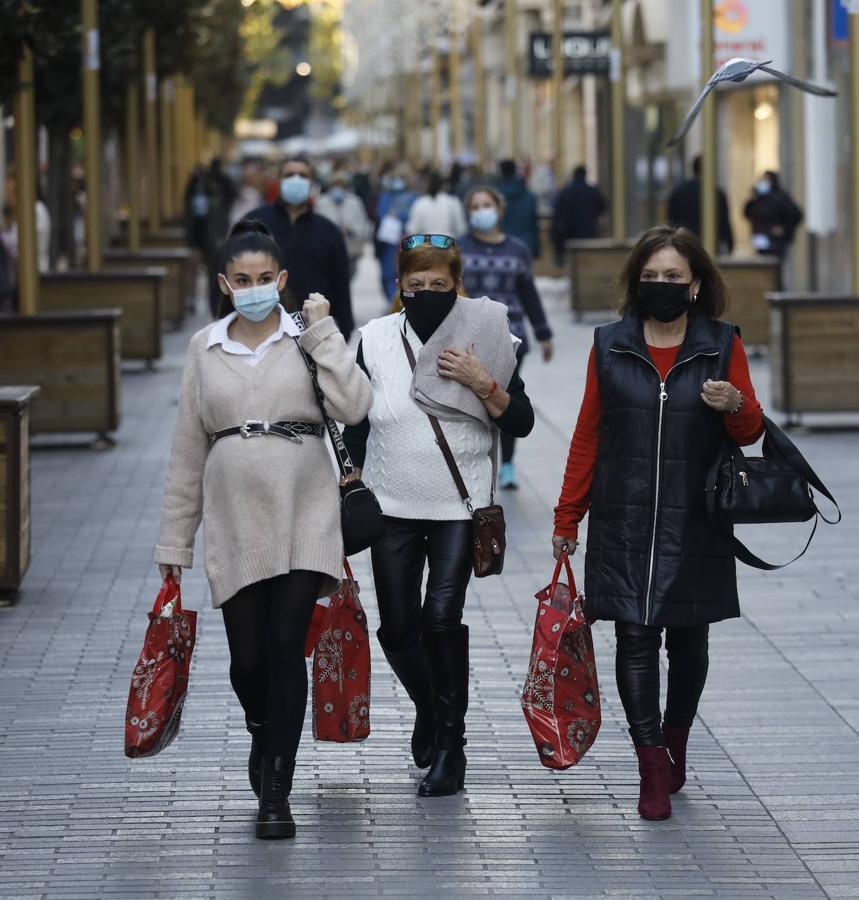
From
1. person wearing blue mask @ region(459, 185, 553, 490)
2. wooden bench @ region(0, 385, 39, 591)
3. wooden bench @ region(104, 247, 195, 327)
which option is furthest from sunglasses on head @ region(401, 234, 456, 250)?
wooden bench @ region(104, 247, 195, 327)

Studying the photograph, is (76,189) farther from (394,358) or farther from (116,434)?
(394,358)

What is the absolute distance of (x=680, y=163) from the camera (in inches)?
1399

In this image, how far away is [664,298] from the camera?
19.7ft

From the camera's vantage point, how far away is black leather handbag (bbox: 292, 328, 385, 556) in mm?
5950

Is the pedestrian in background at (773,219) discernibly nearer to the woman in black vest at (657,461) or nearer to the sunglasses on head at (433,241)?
the sunglasses on head at (433,241)

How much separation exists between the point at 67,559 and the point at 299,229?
7.54 feet

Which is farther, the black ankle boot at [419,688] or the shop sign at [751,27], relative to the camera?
the shop sign at [751,27]

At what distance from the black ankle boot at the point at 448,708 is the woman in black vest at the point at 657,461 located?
0.48 meters

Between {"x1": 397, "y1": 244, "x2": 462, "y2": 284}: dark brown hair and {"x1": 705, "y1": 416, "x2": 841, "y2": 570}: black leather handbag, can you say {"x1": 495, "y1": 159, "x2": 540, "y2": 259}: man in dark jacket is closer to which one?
{"x1": 397, "y1": 244, "x2": 462, "y2": 284}: dark brown hair

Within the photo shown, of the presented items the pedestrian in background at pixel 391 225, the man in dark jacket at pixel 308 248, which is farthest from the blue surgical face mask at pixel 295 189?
the pedestrian in background at pixel 391 225

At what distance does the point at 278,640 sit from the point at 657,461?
116 cm

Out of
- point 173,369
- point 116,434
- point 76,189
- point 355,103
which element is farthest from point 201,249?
point 355,103

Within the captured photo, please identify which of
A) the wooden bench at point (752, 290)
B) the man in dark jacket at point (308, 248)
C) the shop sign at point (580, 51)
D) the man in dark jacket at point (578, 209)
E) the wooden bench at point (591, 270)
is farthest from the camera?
the shop sign at point (580, 51)

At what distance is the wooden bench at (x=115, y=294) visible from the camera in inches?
774
